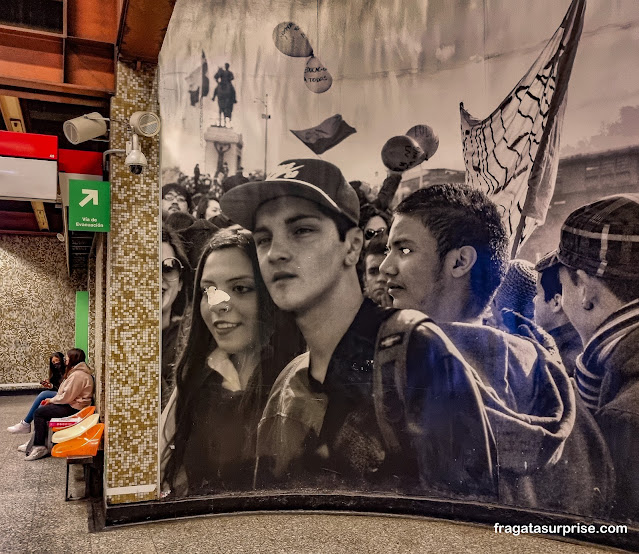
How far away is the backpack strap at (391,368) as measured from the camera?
501 cm

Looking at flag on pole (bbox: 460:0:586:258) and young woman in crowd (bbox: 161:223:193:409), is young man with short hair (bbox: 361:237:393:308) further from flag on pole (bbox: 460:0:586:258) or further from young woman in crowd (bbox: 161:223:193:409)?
young woman in crowd (bbox: 161:223:193:409)

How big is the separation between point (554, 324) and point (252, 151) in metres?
3.30

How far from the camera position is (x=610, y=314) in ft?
14.4

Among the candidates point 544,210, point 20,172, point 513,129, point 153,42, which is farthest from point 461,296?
point 20,172

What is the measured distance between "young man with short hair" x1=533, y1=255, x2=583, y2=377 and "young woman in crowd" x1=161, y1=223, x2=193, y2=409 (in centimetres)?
329

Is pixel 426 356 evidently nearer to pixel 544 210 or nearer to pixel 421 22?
pixel 544 210

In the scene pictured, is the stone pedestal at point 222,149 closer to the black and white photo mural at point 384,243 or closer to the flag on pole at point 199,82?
the black and white photo mural at point 384,243

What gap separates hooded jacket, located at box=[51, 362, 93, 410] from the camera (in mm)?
6766

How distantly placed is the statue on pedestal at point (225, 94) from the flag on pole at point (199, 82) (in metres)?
0.10

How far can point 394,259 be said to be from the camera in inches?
201

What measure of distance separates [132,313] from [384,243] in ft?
8.20

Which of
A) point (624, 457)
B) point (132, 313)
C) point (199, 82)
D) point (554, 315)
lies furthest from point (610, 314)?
point (199, 82)

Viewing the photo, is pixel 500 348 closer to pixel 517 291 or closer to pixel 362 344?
pixel 517 291

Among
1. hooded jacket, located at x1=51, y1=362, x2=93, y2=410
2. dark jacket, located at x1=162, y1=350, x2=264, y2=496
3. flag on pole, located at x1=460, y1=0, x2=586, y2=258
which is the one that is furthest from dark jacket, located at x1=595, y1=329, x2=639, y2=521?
hooded jacket, located at x1=51, y1=362, x2=93, y2=410
